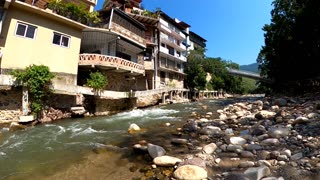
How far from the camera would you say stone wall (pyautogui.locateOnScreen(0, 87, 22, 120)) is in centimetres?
1330

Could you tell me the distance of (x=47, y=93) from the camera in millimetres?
14773

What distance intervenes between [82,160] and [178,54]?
139 feet

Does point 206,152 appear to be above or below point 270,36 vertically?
below

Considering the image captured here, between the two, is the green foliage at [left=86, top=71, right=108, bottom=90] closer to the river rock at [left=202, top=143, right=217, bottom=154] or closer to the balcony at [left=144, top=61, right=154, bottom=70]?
the river rock at [left=202, top=143, right=217, bottom=154]

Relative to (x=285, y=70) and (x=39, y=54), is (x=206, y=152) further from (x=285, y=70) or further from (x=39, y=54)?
(x=285, y=70)

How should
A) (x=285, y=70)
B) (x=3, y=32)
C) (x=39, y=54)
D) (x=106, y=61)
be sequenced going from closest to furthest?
(x=3, y=32), (x=39, y=54), (x=106, y=61), (x=285, y=70)

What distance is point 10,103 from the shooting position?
13578 mm

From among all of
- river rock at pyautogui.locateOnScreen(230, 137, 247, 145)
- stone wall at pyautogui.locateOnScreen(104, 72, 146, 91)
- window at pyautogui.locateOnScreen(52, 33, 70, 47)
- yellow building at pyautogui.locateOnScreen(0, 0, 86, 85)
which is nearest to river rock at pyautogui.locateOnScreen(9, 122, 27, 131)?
yellow building at pyautogui.locateOnScreen(0, 0, 86, 85)

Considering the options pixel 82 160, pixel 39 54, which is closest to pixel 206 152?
pixel 82 160

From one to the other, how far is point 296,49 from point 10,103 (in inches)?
958

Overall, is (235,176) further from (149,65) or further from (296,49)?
(149,65)

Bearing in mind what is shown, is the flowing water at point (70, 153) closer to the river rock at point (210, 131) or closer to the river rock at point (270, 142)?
the river rock at point (210, 131)

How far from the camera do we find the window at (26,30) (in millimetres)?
15035

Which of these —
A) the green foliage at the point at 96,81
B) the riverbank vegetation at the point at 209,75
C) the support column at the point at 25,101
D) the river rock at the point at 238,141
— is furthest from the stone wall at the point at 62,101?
the riverbank vegetation at the point at 209,75
